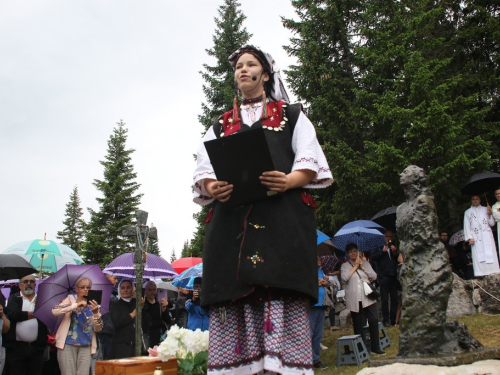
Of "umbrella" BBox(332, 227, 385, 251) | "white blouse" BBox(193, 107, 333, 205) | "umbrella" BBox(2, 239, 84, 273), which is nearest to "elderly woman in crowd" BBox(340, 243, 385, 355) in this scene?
"umbrella" BBox(332, 227, 385, 251)

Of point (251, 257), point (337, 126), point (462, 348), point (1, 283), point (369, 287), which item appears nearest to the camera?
point (251, 257)

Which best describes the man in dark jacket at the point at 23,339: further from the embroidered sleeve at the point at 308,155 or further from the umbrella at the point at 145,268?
the embroidered sleeve at the point at 308,155

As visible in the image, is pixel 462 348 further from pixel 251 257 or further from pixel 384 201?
pixel 384 201

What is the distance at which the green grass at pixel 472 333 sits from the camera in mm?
6750

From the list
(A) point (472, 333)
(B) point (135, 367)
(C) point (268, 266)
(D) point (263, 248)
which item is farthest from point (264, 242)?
(A) point (472, 333)

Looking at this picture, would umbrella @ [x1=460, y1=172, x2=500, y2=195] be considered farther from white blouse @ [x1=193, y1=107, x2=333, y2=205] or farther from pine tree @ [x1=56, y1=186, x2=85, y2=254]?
pine tree @ [x1=56, y1=186, x2=85, y2=254]

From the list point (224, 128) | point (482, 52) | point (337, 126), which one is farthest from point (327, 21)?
point (224, 128)

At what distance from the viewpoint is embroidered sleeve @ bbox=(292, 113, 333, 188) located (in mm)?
2805

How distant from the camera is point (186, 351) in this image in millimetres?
5078

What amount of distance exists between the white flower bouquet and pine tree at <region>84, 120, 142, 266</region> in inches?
993

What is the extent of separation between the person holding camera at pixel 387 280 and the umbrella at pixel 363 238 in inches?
8.5

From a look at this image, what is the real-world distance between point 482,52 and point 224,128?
16.1 m

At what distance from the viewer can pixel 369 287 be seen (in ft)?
26.0

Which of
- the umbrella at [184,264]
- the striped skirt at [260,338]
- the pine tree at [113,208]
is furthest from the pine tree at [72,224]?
the striped skirt at [260,338]
